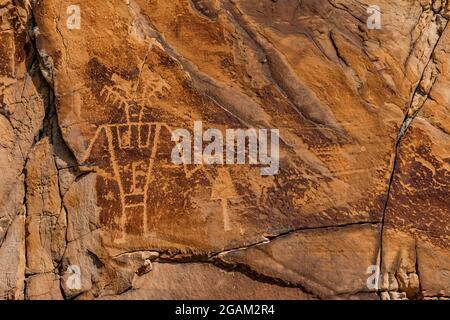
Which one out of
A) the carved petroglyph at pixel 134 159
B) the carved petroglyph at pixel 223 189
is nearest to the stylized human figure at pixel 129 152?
the carved petroglyph at pixel 134 159

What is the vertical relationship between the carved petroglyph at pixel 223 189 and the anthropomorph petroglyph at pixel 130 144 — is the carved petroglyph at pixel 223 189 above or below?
below

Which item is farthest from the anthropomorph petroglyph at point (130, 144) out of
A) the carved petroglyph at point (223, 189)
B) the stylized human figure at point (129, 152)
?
the carved petroglyph at point (223, 189)

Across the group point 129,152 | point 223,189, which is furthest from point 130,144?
point 223,189

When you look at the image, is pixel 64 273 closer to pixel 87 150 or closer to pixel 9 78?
pixel 87 150

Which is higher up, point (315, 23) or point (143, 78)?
point (315, 23)

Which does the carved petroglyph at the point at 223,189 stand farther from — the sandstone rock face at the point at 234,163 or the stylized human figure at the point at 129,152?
the stylized human figure at the point at 129,152

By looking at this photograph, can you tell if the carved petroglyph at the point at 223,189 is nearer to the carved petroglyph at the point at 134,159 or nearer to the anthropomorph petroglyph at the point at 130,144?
the carved petroglyph at the point at 134,159

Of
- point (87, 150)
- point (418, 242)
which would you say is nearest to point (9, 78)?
point (87, 150)

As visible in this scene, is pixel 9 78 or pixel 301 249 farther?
pixel 9 78

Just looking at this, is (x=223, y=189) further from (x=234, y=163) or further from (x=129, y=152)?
(x=129, y=152)
